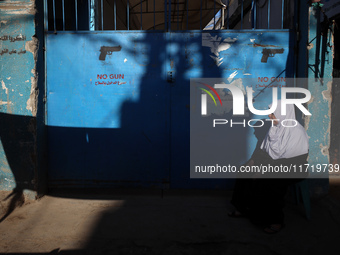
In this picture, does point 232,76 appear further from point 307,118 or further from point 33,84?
point 33,84

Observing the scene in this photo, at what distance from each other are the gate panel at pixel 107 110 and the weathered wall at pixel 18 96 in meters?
0.29

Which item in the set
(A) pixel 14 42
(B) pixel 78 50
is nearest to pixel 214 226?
(B) pixel 78 50

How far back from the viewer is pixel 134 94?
146 inches

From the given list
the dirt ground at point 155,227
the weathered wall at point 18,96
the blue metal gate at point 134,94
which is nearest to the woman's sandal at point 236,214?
the dirt ground at point 155,227

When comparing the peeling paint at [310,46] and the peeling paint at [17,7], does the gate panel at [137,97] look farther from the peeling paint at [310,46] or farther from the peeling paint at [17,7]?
the peeling paint at [17,7]

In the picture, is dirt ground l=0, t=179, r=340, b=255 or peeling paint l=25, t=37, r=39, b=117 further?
peeling paint l=25, t=37, r=39, b=117

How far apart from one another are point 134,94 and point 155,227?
5.60 feet

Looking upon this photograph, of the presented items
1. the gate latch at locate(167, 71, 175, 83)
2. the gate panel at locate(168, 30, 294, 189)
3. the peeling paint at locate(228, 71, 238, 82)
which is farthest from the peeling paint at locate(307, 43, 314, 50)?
the gate latch at locate(167, 71, 175, 83)

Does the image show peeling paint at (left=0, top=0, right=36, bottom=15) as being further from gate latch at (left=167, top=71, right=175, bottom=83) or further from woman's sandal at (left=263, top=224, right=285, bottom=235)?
woman's sandal at (left=263, top=224, right=285, bottom=235)

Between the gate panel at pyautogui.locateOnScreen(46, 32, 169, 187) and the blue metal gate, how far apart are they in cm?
1

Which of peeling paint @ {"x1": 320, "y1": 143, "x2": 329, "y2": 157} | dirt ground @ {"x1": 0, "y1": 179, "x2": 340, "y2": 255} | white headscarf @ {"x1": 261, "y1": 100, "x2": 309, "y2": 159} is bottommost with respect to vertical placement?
dirt ground @ {"x1": 0, "y1": 179, "x2": 340, "y2": 255}

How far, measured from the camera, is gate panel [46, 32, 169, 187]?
3.68 meters

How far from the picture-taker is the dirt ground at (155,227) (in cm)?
246

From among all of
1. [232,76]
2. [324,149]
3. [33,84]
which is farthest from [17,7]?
[324,149]
